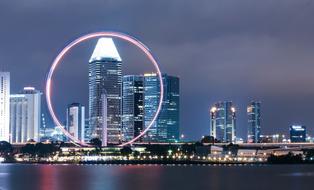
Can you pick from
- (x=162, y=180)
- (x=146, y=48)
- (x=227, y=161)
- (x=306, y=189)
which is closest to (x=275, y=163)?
(x=227, y=161)

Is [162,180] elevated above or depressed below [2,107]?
below

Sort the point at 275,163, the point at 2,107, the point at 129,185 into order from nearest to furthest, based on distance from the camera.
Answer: the point at 129,185 → the point at 275,163 → the point at 2,107

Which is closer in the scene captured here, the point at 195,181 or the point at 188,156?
the point at 195,181

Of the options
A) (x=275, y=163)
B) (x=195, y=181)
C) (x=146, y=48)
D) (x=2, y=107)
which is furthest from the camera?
(x=2, y=107)

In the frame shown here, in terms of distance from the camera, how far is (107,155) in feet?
520

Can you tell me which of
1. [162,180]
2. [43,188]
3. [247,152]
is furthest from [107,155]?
[43,188]

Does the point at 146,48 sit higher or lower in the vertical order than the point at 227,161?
higher

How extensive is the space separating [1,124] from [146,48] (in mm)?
102910

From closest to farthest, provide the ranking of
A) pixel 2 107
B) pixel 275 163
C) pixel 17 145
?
pixel 275 163 < pixel 17 145 < pixel 2 107

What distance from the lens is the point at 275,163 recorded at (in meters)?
154

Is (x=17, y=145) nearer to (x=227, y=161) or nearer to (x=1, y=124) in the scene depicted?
(x=1, y=124)

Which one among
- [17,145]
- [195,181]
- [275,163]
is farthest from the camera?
[17,145]

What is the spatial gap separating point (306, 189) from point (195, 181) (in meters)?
15.3

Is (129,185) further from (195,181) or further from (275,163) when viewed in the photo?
(275,163)
